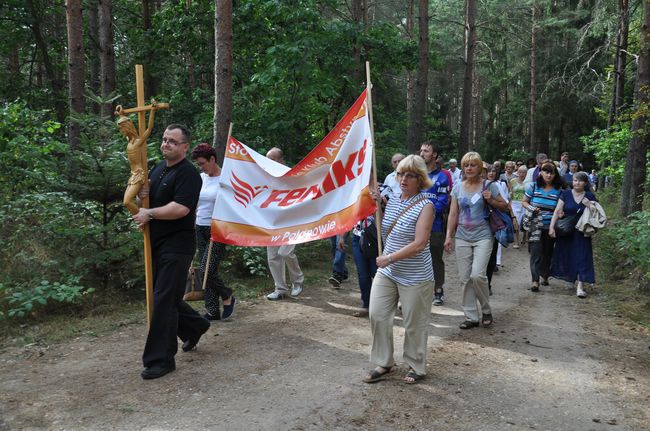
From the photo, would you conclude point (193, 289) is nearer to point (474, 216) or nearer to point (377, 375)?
point (377, 375)

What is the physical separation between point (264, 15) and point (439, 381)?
10.1 metres

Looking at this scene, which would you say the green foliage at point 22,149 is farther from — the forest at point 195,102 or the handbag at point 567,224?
the handbag at point 567,224

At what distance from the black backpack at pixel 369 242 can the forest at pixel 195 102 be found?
252 centimetres

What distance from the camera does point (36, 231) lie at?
7.55 m

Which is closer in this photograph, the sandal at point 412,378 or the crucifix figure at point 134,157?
the sandal at point 412,378

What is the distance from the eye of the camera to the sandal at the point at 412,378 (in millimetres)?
4695

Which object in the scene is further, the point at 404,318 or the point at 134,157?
the point at 134,157

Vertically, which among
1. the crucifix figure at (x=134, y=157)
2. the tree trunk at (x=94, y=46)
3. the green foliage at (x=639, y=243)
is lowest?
the green foliage at (x=639, y=243)

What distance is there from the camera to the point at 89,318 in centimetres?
670

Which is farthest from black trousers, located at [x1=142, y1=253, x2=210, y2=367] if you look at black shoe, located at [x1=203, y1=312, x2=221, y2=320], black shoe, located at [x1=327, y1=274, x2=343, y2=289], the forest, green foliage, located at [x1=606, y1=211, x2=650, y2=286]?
green foliage, located at [x1=606, y1=211, x2=650, y2=286]

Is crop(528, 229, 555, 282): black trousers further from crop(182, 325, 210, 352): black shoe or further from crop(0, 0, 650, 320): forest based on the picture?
crop(182, 325, 210, 352): black shoe

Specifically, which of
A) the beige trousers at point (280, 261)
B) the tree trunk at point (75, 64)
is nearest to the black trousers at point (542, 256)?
the beige trousers at point (280, 261)

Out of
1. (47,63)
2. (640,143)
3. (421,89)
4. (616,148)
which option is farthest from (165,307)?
(47,63)

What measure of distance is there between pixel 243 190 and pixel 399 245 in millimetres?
2220
